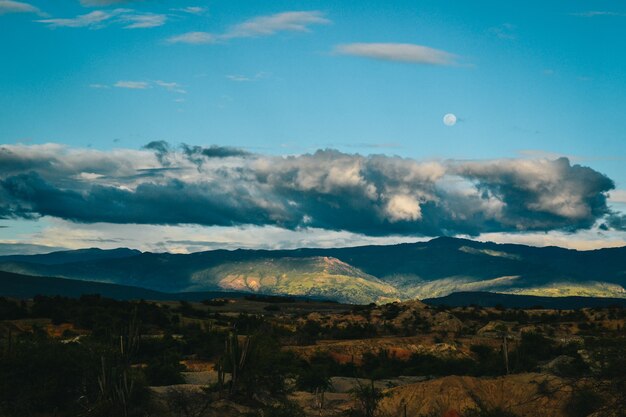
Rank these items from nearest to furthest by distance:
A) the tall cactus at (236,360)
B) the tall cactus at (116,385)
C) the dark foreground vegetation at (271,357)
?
the tall cactus at (116,385) → the dark foreground vegetation at (271,357) → the tall cactus at (236,360)

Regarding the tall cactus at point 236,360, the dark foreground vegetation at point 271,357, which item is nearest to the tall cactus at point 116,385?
the dark foreground vegetation at point 271,357

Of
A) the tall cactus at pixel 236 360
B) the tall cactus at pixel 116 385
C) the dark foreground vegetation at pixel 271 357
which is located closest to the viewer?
the tall cactus at pixel 116 385

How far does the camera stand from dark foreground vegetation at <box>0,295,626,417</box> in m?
43.6

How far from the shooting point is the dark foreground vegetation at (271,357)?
43.6 meters

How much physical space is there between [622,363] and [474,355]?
191ft

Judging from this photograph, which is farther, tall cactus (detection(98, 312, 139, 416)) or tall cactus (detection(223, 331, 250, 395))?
tall cactus (detection(223, 331, 250, 395))

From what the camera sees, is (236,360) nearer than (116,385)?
No

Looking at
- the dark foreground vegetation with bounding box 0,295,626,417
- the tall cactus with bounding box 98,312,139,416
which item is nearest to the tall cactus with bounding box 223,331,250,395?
the dark foreground vegetation with bounding box 0,295,626,417

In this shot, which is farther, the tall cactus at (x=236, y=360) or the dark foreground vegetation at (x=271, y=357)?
the tall cactus at (x=236, y=360)

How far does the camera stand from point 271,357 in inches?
2021

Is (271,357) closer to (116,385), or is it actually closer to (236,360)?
(236,360)

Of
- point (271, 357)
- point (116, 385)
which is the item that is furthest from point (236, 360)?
point (116, 385)

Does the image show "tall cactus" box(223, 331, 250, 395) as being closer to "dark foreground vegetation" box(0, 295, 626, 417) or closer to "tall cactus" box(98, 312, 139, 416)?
"dark foreground vegetation" box(0, 295, 626, 417)

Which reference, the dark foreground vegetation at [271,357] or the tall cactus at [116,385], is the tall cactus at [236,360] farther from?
the tall cactus at [116,385]
